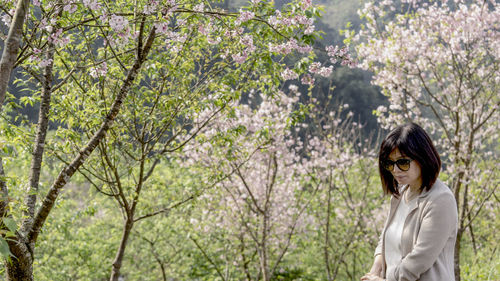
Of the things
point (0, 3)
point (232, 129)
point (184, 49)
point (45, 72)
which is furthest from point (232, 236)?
point (0, 3)

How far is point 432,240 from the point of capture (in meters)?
1.94

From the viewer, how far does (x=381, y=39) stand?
8.02 metres

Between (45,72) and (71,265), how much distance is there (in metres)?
8.60

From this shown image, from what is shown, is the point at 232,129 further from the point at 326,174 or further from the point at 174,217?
the point at 174,217

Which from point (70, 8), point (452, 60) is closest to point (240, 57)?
point (70, 8)

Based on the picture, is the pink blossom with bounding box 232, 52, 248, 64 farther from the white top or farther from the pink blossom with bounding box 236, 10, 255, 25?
the white top

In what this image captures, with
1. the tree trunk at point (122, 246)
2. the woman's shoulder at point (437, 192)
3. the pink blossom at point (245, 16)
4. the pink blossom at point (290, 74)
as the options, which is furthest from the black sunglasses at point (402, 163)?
the tree trunk at point (122, 246)

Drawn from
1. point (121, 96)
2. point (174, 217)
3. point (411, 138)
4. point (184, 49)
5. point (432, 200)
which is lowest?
point (432, 200)

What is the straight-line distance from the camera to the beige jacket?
1.94 m

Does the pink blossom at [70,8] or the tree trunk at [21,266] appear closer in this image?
the pink blossom at [70,8]

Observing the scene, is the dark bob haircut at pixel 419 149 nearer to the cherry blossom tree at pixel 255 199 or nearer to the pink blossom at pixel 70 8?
the pink blossom at pixel 70 8

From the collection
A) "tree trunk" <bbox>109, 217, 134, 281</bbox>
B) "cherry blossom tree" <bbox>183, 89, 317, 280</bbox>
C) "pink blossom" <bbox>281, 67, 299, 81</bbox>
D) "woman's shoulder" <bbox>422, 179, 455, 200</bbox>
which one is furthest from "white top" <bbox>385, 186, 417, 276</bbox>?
"cherry blossom tree" <bbox>183, 89, 317, 280</bbox>

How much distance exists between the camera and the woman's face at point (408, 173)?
2104 millimetres

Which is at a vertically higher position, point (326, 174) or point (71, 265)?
point (71, 265)
